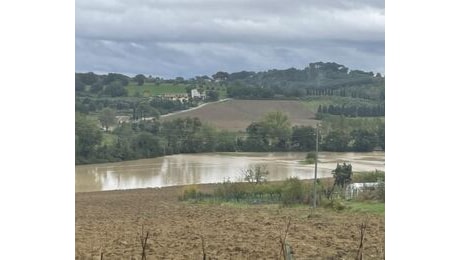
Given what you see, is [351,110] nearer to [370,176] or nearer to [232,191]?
[370,176]

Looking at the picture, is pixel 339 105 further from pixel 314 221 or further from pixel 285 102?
pixel 314 221

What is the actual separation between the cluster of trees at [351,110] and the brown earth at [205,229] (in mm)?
499

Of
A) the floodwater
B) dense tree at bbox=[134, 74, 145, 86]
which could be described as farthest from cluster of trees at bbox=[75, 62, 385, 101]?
the floodwater

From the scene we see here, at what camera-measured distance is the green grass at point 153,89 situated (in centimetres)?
318

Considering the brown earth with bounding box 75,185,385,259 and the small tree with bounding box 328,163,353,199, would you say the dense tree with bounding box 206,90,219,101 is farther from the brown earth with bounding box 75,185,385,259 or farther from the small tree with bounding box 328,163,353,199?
the small tree with bounding box 328,163,353,199

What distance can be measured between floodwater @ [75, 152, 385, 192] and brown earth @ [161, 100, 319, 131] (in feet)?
0.51

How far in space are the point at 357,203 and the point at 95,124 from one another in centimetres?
136

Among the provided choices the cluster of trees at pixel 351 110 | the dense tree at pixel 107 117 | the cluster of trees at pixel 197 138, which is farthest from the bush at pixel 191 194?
the cluster of trees at pixel 351 110

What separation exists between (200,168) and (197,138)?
0.66 ft

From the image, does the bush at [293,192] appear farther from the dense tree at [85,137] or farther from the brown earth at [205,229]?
the dense tree at [85,137]

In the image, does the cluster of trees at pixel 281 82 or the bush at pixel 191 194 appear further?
the bush at pixel 191 194

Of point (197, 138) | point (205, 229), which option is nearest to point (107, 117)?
point (197, 138)

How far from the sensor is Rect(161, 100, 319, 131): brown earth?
3.19 m
